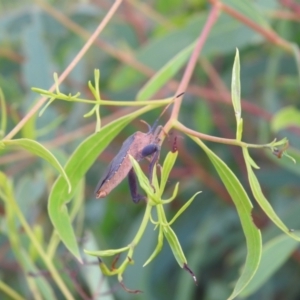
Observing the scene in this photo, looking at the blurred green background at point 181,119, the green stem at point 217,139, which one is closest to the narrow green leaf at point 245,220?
the green stem at point 217,139

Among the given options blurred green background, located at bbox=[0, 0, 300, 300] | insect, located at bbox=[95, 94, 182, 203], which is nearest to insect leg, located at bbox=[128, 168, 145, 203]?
insect, located at bbox=[95, 94, 182, 203]

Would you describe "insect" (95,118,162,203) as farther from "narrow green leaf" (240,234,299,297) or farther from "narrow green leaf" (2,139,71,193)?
"narrow green leaf" (240,234,299,297)

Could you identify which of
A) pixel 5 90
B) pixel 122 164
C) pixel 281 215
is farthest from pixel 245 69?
pixel 122 164

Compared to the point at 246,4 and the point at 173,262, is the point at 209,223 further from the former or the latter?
the point at 246,4

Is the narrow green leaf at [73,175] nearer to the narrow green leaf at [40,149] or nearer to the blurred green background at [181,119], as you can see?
the narrow green leaf at [40,149]

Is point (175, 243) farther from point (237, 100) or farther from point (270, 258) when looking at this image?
point (270, 258)

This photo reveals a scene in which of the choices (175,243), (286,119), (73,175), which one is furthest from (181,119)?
(175,243)
